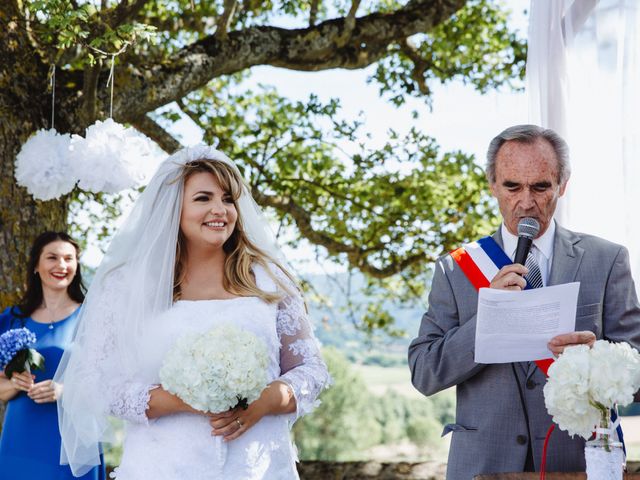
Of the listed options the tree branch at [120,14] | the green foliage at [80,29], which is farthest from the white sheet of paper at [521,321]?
the tree branch at [120,14]

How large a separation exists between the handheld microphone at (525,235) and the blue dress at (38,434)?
263 centimetres

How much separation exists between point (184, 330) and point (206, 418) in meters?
0.33

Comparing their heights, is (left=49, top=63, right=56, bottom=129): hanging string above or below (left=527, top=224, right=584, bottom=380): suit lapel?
above

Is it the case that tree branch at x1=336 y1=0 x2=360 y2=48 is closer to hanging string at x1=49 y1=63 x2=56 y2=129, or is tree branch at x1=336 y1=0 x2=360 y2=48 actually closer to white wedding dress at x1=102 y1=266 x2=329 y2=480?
hanging string at x1=49 y1=63 x2=56 y2=129

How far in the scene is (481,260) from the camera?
2973 mm

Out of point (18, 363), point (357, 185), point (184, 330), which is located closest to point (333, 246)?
point (357, 185)

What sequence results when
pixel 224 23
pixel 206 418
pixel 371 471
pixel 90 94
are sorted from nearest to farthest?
pixel 206 418 → pixel 90 94 → pixel 224 23 → pixel 371 471

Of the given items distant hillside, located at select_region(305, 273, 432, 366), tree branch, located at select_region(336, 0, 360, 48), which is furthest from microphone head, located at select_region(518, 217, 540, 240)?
distant hillside, located at select_region(305, 273, 432, 366)

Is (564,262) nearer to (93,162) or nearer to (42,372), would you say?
(93,162)

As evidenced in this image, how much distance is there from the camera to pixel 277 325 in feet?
10.9

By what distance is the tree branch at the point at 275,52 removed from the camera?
638 centimetres

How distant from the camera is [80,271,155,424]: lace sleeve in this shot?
121 inches

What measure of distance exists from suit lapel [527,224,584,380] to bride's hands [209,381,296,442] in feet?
2.85

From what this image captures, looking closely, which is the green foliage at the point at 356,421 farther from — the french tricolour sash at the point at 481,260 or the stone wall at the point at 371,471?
the french tricolour sash at the point at 481,260
